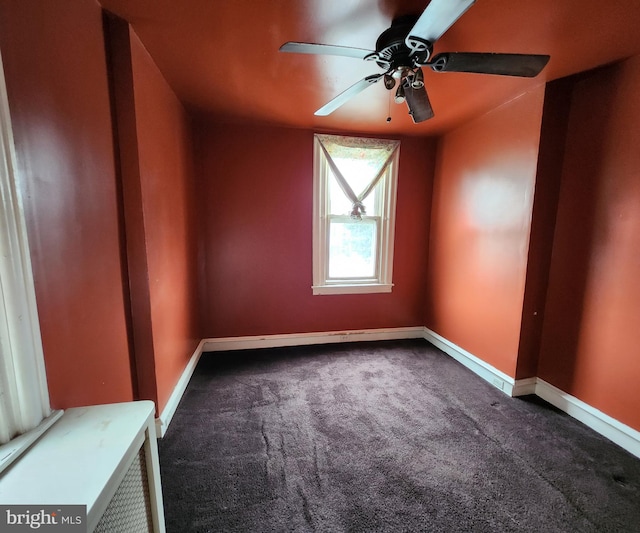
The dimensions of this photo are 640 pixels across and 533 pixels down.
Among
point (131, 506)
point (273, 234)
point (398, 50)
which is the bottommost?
point (131, 506)

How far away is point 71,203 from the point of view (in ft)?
3.74

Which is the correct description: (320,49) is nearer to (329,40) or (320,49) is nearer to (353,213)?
(329,40)

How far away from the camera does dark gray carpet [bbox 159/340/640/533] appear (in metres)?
1.32

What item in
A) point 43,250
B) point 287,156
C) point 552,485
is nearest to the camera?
point 43,250

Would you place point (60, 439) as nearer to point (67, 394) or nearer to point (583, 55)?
point (67, 394)

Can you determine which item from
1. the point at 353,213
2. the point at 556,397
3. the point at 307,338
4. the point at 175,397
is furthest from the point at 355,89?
the point at 556,397

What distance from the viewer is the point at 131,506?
2.77 ft

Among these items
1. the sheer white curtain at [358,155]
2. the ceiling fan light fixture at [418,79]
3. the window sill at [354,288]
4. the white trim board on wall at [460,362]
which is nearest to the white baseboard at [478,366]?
the white trim board on wall at [460,362]

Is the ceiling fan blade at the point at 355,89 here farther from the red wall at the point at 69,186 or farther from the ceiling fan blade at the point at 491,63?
the red wall at the point at 69,186

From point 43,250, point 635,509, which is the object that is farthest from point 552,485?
point 43,250

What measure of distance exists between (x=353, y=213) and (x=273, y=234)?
869mm

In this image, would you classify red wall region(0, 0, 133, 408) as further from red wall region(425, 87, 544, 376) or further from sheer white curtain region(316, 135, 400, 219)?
red wall region(425, 87, 544, 376)

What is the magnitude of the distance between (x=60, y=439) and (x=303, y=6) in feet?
6.08

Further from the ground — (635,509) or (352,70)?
(352,70)
